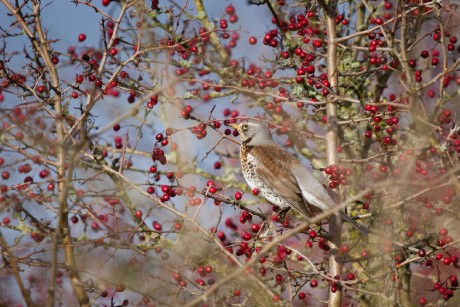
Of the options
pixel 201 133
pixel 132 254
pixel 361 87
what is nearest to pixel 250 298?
pixel 132 254

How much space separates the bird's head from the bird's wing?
0.09 m

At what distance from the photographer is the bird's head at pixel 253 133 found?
5.48 m

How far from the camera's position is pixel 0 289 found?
3.37m

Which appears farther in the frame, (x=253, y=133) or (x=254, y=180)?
(x=253, y=133)

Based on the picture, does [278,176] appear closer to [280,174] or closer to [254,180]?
[280,174]

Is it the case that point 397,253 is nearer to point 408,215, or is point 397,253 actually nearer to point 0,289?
point 408,215

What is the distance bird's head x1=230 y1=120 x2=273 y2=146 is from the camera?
548 cm

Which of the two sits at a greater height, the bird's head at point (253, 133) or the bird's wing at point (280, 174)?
the bird's head at point (253, 133)

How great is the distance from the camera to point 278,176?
517 cm

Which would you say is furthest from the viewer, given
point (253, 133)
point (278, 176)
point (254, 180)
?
point (253, 133)

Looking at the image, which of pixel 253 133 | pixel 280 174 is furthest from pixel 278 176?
pixel 253 133

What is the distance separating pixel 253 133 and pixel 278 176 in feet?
1.78

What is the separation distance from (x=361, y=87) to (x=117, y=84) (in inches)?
93.1

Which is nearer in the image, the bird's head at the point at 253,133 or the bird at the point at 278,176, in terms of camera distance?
the bird at the point at 278,176
